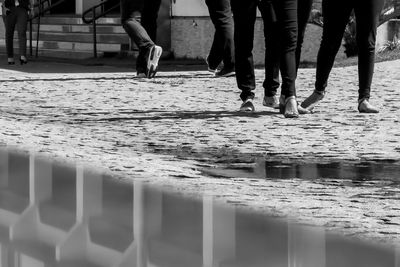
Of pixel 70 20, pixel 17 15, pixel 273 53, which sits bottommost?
pixel 70 20

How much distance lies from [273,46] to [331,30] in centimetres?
51

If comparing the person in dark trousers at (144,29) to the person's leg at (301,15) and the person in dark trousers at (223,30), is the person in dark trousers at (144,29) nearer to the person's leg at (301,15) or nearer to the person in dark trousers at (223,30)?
the person in dark trousers at (223,30)

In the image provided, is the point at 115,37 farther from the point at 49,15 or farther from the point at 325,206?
the point at 325,206

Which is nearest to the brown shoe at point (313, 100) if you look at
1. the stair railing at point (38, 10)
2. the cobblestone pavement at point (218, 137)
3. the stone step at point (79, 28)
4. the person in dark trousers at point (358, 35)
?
the person in dark trousers at point (358, 35)

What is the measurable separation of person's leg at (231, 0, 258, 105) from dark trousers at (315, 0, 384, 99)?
0.61m

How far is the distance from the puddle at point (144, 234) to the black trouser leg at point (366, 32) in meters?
3.89

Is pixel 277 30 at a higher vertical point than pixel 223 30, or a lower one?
higher

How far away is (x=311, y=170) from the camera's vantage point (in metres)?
7.95

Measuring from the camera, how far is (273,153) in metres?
8.72

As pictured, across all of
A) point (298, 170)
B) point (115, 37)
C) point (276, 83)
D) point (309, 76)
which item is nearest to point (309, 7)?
point (276, 83)

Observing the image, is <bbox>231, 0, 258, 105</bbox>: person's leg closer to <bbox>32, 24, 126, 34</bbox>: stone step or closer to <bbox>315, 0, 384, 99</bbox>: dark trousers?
<bbox>315, 0, 384, 99</bbox>: dark trousers

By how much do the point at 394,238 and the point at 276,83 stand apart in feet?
19.2

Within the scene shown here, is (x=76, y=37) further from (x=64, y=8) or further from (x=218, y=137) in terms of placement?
(x=218, y=137)

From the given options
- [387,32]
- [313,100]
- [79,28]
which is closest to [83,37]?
[79,28]
